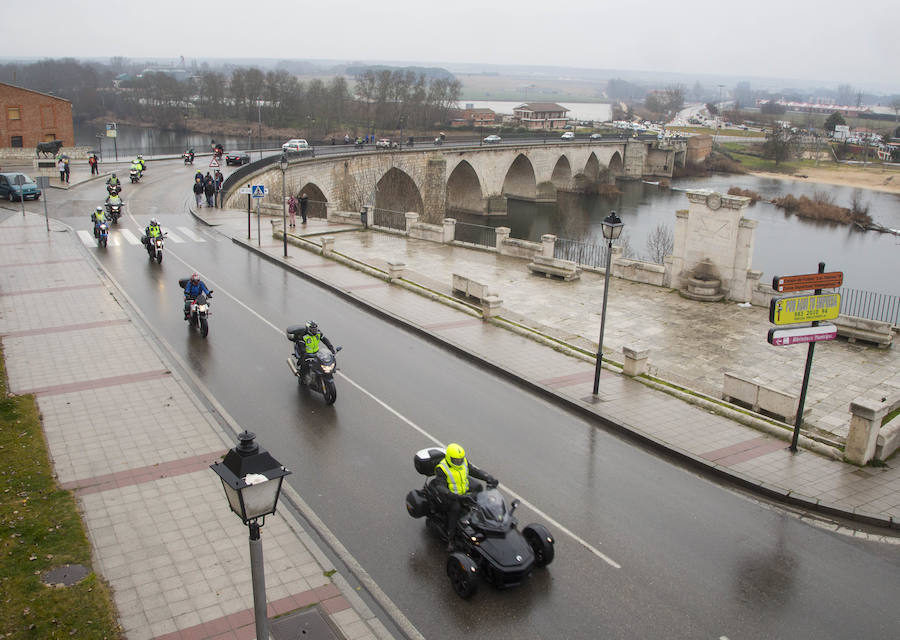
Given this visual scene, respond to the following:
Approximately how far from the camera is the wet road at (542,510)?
322 inches

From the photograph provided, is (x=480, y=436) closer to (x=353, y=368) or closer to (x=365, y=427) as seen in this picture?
(x=365, y=427)

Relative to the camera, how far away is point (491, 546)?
8.41 m

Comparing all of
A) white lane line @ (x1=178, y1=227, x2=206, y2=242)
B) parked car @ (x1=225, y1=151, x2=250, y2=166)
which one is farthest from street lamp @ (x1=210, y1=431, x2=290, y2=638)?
parked car @ (x1=225, y1=151, x2=250, y2=166)

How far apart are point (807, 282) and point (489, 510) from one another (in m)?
7.17

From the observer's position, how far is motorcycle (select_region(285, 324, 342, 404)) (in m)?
13.7

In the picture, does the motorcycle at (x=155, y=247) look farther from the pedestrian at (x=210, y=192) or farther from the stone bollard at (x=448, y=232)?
the pedestrian at (x=210, y=192)

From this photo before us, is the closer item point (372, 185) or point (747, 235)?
point (747, 235)

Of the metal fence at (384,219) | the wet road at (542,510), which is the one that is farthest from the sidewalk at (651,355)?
the metal fence at (384,219)

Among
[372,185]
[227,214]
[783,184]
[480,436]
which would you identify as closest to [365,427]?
[480,436]

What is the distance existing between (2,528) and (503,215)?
210 ft

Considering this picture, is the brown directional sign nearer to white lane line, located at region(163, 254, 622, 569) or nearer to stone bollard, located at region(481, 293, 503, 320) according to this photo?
white lane line, located at region(163, 254, 622, 569)

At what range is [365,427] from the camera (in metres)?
12.8

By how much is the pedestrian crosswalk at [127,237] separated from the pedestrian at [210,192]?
5782 mm

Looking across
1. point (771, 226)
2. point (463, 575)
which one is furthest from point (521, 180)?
point (463, 575)
